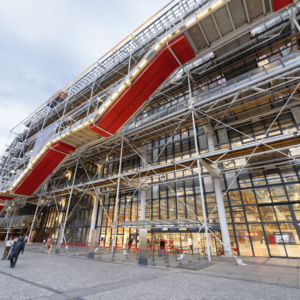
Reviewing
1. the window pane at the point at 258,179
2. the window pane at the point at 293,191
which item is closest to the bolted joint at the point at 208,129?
the window pane at the point at 258,179

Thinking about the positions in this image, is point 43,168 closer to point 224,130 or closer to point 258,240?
point 224,130

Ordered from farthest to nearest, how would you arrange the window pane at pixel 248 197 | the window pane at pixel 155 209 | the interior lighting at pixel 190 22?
the window pane at pixel 155 209 < the window pane at pixel 248 197 < the interior lighting at pixel 190 22

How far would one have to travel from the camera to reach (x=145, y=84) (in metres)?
13.1

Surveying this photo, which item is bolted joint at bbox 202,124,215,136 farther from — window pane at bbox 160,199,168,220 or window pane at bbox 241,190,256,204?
window pane at bbox 160,199,168,220

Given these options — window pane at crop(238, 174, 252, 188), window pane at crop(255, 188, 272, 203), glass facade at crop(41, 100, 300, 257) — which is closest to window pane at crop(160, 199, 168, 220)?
glass facade at crop(41, 100, 300, 257)

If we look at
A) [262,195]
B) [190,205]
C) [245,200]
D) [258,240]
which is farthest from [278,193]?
[190,205]

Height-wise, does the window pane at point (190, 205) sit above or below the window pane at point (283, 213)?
above

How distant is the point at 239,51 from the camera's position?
13508 millimetres

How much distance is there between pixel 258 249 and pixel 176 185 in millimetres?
7640

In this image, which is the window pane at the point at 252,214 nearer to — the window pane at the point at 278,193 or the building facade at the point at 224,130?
the building facade at the point at 224,130

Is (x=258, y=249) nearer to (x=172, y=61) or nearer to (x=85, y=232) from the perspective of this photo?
(x=172, y=61)

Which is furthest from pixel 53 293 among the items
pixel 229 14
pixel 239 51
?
pixel 239 51

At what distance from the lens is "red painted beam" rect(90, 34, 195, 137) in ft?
39.8

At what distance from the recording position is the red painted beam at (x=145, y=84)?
1214 cm
